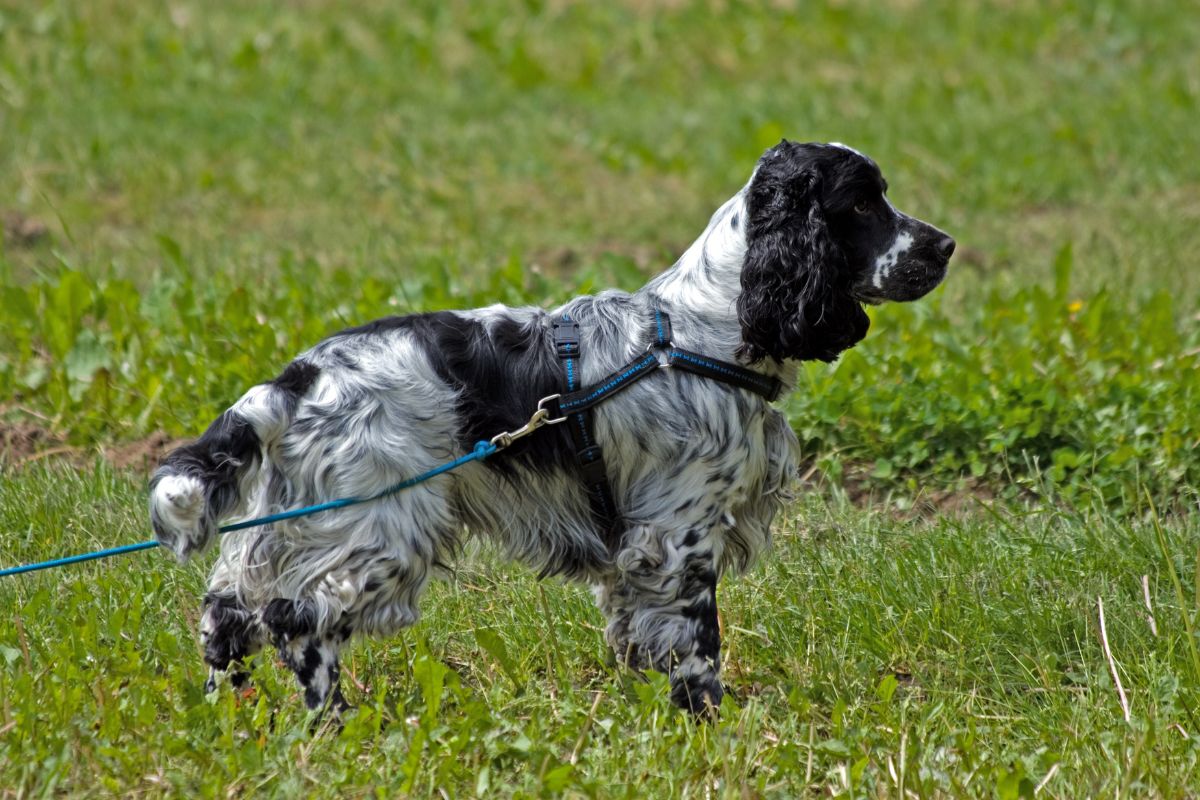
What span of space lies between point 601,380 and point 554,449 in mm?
222

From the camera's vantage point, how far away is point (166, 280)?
6.82 m

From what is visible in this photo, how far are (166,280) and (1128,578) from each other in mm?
4549

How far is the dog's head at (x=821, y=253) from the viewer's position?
148 inches

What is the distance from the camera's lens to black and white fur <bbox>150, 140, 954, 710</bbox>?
362 centimetres

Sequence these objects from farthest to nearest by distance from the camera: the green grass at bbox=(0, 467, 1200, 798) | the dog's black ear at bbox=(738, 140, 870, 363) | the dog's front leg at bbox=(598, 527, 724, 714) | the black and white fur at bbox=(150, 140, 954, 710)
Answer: the dog's front leg at bbox=(598, 527, 724, 714)
the dog's black ear at bbox=(738, 140, 870, 363)
the black and white fur at bbox=(150, 140, 954, 710)
the green grass at bbox=(0, 467, 1200, 798)

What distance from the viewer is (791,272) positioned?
3752 mm

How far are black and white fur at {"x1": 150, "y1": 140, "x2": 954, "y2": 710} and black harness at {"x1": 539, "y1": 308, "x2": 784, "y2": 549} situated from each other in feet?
0.10

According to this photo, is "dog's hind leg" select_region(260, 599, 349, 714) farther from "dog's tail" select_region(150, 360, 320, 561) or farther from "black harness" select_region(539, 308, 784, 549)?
"black harness" select_region(539, 308, 784, 549)

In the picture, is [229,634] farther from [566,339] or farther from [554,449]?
[566,339]

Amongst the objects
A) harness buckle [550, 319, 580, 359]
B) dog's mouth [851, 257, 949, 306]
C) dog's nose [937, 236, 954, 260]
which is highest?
dog's nose [937, 236, 954, 260]

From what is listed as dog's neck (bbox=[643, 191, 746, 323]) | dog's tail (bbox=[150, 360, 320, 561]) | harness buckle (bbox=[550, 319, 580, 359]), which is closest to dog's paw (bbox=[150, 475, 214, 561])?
dog's tail (bbox=[150, 360, 320, 561])

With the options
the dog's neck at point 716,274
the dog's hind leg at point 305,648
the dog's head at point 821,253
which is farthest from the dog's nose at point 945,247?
the dog's hind leg at point 305,648

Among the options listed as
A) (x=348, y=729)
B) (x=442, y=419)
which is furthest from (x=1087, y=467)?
(x=348, y=729)

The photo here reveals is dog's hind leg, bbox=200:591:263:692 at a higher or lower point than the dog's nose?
lower
